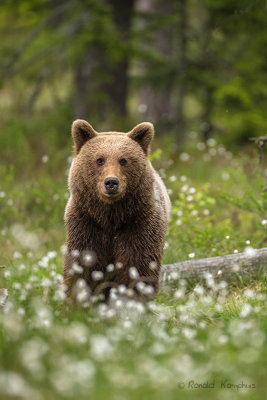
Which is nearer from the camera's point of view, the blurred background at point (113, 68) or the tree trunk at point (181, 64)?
the blurred background at point (113, 68)

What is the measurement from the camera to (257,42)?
11711 mm

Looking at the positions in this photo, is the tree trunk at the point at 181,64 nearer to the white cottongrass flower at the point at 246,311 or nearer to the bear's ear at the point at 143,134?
the bear's ear at the point at 143,134

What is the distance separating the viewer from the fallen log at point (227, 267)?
211 inches

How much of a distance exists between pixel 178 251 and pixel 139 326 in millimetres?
2522

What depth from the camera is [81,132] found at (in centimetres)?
492

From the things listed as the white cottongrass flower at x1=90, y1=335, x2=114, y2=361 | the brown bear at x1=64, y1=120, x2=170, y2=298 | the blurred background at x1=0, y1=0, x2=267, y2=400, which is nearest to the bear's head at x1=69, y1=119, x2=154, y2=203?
the brown bear at x1=64, y1=120, x2=170, y2=298

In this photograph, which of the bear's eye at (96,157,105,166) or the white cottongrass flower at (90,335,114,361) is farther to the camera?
the bear's eye at (96,157,105,166)

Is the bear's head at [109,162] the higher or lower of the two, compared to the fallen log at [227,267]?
higher

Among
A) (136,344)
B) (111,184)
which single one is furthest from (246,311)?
(111,184)

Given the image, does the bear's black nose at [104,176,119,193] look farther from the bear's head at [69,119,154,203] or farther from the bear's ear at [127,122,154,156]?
the bear's ear at [127,122,154,156]

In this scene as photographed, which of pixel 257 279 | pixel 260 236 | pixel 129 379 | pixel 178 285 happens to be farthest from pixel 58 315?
pixel 260 236

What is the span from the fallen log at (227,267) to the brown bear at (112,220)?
27.9 inches

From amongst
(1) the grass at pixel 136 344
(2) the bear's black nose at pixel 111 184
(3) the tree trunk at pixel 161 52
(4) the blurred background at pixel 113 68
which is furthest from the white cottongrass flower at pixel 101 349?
(3) the tree trunk at pixel 161 52

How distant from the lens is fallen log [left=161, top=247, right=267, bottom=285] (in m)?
5.36
